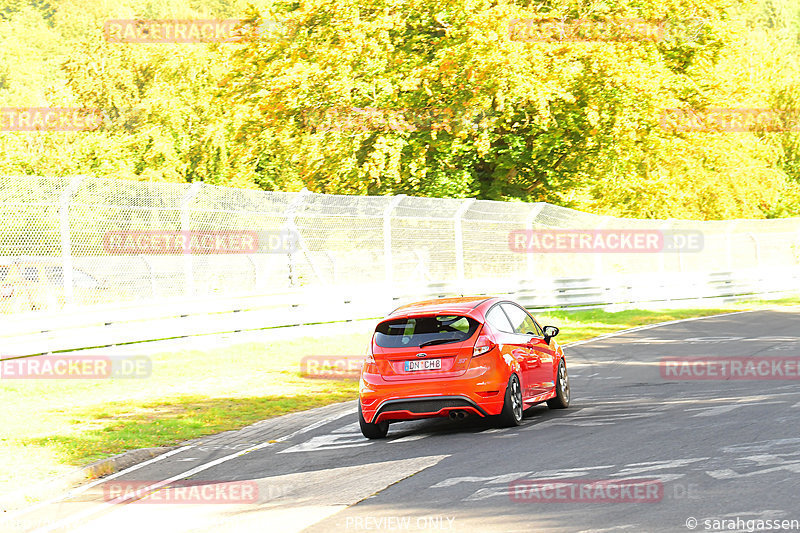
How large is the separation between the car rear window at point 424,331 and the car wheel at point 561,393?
1774 millimetres

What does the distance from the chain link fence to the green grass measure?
1442 mm

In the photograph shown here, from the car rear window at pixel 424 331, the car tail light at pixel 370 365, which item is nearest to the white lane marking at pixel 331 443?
the car tail light at pixel 370 365

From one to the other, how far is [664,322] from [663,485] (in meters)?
20.3

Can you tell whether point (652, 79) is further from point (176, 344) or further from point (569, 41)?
point (176, 344)

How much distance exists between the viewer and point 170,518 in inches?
299

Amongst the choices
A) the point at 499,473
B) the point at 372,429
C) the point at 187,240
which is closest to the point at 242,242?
the point at 187,240

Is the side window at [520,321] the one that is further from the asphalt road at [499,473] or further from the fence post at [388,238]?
the fence post at [388,238]

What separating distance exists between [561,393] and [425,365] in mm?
2252

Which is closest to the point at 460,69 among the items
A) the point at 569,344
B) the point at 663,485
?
the point at 569,344

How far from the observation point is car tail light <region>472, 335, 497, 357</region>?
35.7 ft

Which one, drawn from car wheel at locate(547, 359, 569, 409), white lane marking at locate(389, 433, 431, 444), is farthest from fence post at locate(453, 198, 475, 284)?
white lane marking at locate(389, 433, 431, 444)

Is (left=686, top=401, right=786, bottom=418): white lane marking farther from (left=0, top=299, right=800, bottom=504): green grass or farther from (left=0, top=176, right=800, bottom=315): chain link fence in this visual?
(left=0, top=176, right=800, bottom=315): chain link fence

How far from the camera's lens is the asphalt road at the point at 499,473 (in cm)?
675

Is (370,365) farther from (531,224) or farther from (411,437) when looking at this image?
(531,224)
